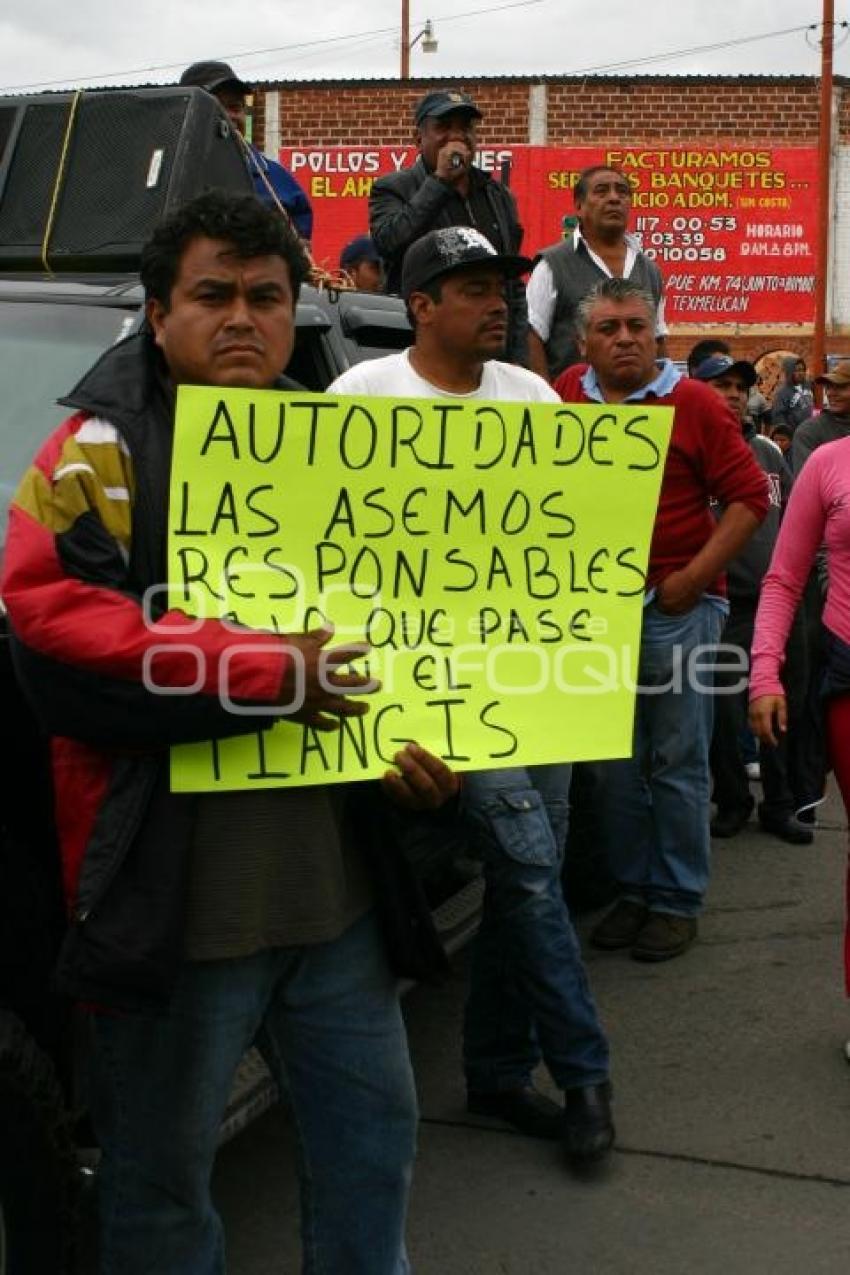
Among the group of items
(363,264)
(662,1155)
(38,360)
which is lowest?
(662,1155)

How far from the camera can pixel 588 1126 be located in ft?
13.0

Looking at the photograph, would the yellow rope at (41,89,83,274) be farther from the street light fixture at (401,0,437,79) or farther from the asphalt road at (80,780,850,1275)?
the street light fixture at (401,0,437,79)

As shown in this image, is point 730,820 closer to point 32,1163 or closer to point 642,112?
point 32,1163

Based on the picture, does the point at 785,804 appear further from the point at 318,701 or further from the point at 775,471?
the point at 318,701

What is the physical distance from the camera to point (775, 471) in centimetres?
785

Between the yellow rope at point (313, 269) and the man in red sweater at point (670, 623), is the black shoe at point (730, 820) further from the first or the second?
the yellow rope at point (313, 269)

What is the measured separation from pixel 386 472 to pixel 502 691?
383 mm

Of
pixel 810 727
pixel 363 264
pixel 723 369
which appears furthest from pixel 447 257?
pixel 363 264

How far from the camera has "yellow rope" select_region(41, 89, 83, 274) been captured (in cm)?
512

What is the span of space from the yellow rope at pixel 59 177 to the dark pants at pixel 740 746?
328cm

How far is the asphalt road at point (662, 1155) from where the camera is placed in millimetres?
3594

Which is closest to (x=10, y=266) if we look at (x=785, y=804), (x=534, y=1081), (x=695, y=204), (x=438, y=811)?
(x=534, y=1081)

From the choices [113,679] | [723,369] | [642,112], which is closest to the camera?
[113,679]

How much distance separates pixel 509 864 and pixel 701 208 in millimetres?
24292
